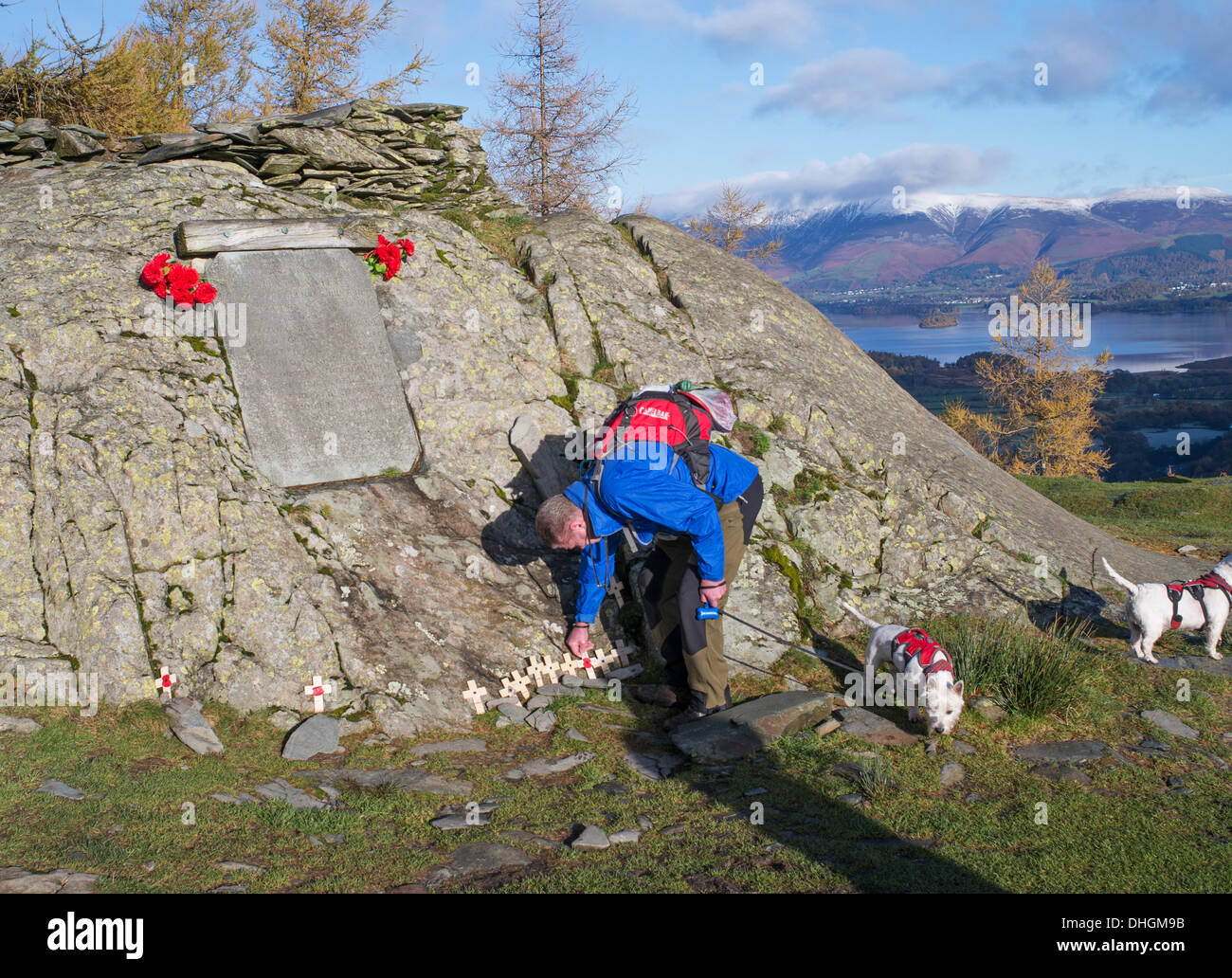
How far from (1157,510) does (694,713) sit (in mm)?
18112

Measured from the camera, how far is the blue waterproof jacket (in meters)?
7.36

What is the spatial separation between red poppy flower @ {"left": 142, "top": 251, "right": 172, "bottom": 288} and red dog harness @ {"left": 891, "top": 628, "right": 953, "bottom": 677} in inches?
331

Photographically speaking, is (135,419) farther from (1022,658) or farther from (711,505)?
(1022,658)

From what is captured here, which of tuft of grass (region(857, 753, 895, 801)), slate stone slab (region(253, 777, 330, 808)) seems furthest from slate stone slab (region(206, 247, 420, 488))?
tuft of grass (region(857, 753, 895, 801))

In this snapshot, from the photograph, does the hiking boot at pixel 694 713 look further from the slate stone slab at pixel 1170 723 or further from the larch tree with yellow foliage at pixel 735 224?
the larch tree with yellow foliage at pixel 735 224

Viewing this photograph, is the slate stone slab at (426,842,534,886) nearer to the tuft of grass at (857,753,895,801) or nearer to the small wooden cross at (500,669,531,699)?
the small wooden cross at (500,669,531,699)

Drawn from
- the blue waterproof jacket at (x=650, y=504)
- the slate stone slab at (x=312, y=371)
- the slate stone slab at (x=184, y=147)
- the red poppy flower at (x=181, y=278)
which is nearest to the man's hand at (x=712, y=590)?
the blue waterproof jacket at (x=650, y=504)

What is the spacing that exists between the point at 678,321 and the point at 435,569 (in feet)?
17.6

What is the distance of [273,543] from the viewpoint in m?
8.13

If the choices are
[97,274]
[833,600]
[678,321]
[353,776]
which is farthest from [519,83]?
[353,776]

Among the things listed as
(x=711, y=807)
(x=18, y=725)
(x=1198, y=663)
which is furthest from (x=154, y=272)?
(x=1198, y=663)

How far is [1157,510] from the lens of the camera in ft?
68.7

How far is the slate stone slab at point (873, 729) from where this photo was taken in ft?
24.6

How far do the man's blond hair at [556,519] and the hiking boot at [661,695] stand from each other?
1890mm
